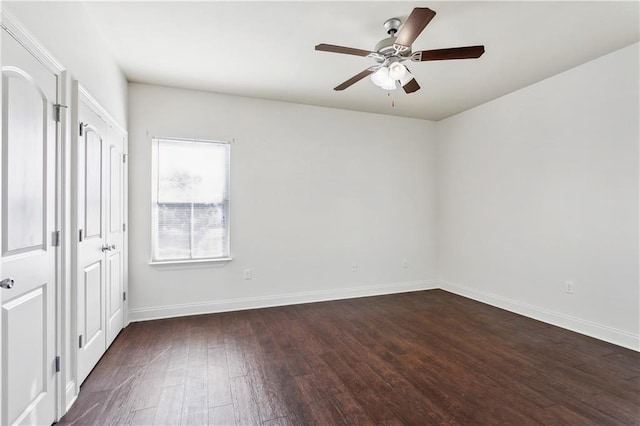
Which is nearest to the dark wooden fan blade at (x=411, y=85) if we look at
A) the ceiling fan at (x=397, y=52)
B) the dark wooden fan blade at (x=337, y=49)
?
the ceiling fan at (x=397, y=52)

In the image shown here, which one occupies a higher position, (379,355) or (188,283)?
(188,283)

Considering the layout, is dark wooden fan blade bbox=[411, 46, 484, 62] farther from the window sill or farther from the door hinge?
the window sill

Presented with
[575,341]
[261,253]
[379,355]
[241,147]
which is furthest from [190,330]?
[575,341]

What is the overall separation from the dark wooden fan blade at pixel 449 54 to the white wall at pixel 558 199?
1865 mm

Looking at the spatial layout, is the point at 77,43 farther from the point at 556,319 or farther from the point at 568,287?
the point at 556,319

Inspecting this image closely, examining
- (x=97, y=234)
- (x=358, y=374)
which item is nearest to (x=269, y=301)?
(x=358, y=374)

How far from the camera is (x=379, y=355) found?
8.91 feet

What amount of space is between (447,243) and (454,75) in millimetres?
2624

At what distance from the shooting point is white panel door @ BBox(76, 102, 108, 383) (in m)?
2.14

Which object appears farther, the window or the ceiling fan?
the window

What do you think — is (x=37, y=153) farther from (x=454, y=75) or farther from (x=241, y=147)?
(x=454, y=75)

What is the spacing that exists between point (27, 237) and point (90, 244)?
2.68ft

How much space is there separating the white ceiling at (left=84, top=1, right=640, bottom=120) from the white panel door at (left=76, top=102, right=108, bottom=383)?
86cm

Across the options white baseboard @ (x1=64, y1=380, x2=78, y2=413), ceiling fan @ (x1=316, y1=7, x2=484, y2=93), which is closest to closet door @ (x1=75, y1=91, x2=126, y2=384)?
white baseboard @ (x1=64, y1=380, x2=78, y2=413)
